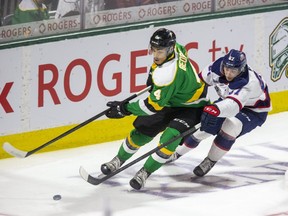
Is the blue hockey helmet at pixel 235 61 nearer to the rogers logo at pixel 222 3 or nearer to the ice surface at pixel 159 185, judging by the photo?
the ice surface at pixel 159 185

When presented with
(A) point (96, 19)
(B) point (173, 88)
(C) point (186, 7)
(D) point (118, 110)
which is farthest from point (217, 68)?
(C) point (186, 7)

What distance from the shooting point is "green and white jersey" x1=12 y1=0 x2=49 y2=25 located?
8.99 m

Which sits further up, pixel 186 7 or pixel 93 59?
pixel 186 7

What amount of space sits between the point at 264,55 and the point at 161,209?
3034 millimetres

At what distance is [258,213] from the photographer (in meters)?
7.59

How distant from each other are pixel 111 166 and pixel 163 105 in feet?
2.26

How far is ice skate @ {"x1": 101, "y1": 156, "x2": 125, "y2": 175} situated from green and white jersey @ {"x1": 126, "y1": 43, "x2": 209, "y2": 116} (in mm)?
499

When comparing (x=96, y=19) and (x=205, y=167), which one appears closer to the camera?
(x=205, y=167)

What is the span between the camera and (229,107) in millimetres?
8078

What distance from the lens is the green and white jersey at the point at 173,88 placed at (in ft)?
25.9

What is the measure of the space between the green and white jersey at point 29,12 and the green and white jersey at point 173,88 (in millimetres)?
1372

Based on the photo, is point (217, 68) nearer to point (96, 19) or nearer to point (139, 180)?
point (139, 180)

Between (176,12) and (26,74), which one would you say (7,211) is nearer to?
(26,74)

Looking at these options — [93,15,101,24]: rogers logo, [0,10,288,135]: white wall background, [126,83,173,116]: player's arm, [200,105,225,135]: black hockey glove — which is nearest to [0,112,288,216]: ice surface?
[0,10,288,135]: white wall background
